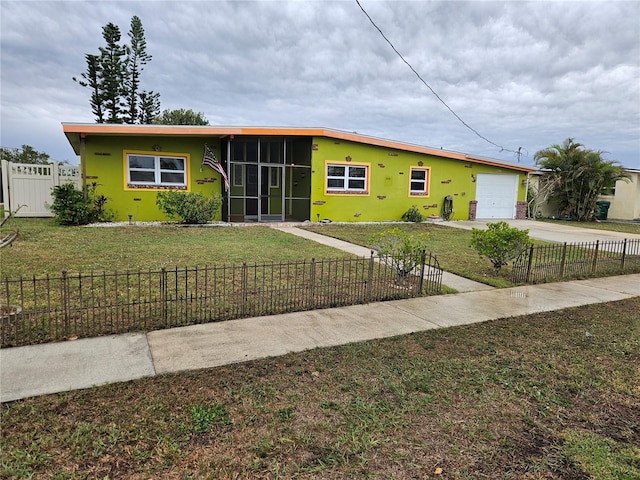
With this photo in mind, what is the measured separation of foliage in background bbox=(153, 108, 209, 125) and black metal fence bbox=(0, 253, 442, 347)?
3352 cm

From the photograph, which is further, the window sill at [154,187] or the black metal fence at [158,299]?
the window sill at [154,187]

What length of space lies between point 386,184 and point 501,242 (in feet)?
34.0

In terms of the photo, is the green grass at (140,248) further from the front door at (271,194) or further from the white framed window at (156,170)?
the front door at (271,194)

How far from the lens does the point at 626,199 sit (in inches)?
975

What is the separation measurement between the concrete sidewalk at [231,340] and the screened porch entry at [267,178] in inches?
432

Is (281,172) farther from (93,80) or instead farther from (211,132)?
(93,80)

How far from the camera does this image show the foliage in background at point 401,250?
21.1ft

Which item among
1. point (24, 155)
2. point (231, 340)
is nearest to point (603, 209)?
point (231, 340)

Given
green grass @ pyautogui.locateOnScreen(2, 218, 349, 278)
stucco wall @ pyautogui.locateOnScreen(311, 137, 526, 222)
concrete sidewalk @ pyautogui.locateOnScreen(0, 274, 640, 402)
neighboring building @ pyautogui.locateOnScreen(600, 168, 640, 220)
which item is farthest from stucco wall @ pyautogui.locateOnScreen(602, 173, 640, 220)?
green grass @ pyautogui.locateOnScreen(2, 218, 349, 278)

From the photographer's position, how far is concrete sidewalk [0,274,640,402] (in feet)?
11.1

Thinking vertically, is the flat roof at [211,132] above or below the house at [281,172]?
above

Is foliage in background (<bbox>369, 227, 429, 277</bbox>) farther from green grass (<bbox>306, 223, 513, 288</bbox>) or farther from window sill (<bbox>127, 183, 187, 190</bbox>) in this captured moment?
window sill (<bbox>127, 183, 187, 190</bbox>)

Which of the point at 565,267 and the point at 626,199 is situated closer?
the point at 565,267

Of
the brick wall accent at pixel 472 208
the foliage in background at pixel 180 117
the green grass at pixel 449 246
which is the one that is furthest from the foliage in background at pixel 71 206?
the foliage in background at pixel 180 117
